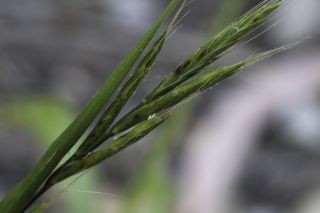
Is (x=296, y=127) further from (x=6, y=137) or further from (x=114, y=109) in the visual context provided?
(x=114, y=109)

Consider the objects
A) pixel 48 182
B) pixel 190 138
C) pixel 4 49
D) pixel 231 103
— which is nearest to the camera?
pixel 48 182

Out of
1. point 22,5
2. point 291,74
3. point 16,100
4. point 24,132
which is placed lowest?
point 16,100

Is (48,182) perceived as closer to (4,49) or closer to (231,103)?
(231,103)

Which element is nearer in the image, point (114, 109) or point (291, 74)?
point (114, 109)

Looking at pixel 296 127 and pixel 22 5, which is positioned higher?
pixel 22 5

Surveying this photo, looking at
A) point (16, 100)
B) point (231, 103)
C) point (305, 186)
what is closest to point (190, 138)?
point (231, 103)

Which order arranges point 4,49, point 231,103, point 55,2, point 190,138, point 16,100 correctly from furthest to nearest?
point 55,2
point 4,49
point 231,103
point 190,138
point 16,100

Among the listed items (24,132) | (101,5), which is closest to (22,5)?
(101,5)

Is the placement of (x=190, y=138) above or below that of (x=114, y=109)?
above

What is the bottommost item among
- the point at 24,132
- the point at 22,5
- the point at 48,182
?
the point at 48,182
